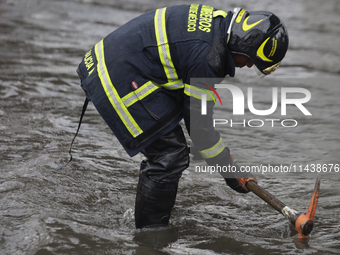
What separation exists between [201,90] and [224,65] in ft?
0.73

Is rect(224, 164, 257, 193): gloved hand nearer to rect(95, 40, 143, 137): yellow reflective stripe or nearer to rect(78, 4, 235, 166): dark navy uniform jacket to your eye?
rect(78, 4, 235, 166): dark navy uniform jacket

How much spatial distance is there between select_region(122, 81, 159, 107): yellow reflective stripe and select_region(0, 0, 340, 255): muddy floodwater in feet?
2.97

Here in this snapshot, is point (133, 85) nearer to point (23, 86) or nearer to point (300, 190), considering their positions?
point (300, 190)

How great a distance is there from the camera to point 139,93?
2658 mm

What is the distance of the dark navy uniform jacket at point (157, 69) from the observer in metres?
2.54

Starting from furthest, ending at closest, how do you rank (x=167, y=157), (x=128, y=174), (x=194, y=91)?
(x=128, y=174) → (x=167, y=157) → (x=194, y=91)

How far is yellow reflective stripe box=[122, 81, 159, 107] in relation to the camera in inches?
104

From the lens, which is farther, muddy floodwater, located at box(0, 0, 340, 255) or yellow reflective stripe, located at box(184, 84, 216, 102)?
muddy floodwater, located at box(0, 0, 340, 255)

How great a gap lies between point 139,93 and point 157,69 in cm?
18

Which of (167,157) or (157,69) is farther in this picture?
(167,157)

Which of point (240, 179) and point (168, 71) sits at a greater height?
point (168, 71)

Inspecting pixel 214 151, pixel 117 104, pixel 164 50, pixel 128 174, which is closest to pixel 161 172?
pixel 214 151

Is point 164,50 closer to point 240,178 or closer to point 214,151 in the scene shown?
point 214,151

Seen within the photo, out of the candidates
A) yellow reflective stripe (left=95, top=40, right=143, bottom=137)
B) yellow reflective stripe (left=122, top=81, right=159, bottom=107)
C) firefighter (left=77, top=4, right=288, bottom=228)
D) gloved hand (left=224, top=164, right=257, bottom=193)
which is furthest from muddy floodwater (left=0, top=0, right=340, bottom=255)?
yellow reflective stripe (left=122, top=81, right=159, bottom=107)
